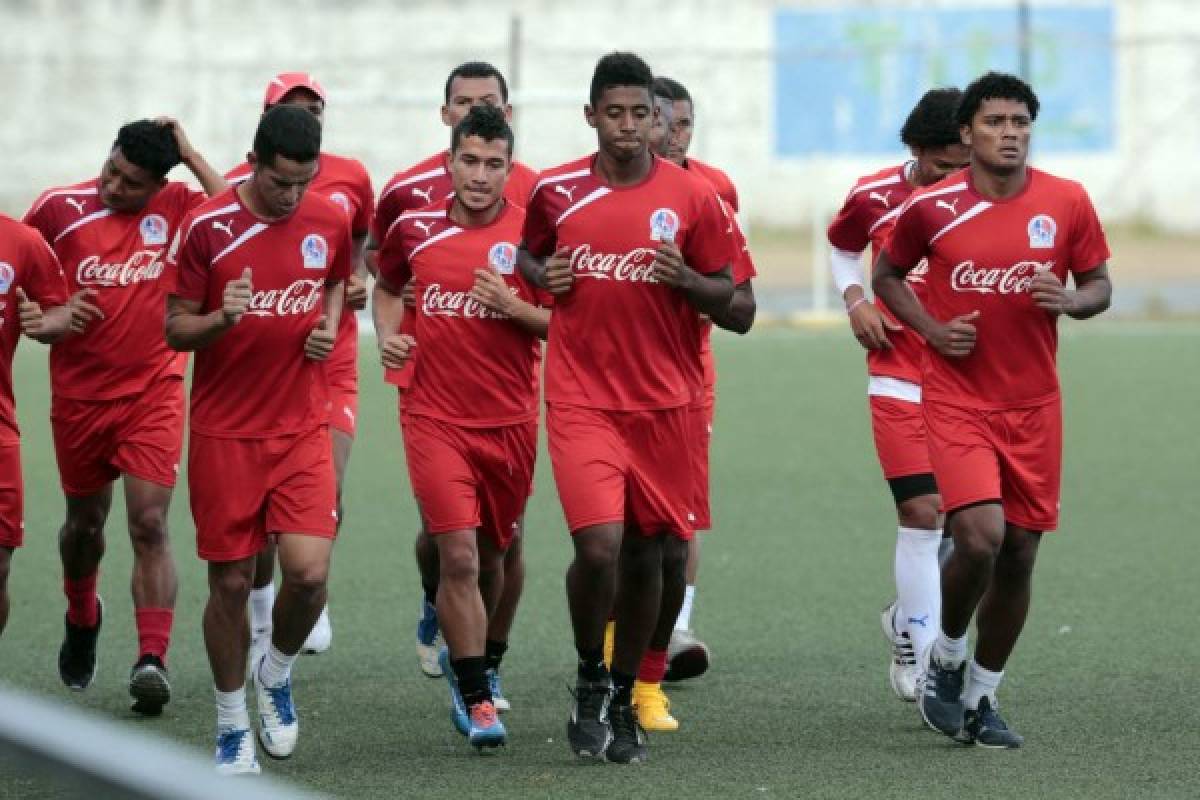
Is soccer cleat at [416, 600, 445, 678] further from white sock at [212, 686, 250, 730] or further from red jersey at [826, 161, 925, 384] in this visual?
red jersey at [826, 161, 925, 384]

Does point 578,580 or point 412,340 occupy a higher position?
point 412,340

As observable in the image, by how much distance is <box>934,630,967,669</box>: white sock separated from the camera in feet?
22.7

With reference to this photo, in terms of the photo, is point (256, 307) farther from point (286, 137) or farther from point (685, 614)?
point (685, 614)

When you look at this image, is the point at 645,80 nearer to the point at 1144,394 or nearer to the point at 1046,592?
the point at 1046,592

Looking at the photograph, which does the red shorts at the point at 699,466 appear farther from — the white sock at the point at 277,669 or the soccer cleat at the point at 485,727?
the white sock at the point at 277,669

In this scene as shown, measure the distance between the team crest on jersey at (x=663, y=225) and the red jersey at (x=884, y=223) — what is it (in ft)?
5.06

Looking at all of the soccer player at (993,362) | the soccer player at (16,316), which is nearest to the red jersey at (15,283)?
the soccer player at (16,316)

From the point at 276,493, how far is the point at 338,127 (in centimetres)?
2389

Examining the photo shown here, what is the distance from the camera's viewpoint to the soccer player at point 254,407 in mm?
6578

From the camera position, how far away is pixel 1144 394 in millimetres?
18125

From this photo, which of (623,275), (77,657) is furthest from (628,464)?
(77,657)

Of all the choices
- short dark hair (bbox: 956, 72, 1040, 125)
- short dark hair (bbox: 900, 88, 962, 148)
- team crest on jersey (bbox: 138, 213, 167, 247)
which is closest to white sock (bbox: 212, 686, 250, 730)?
team crest on jersey (bbox: 138, 213, 167, 247)

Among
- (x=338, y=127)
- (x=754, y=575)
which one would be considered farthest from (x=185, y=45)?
(x=754, y=575)

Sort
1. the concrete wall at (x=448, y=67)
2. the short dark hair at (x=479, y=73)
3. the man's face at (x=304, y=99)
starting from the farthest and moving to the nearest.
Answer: the concrete wall at (x=448, y=67) < the man's face at (x=304, y=99) < the short dark hair at (x=479, y=73)
